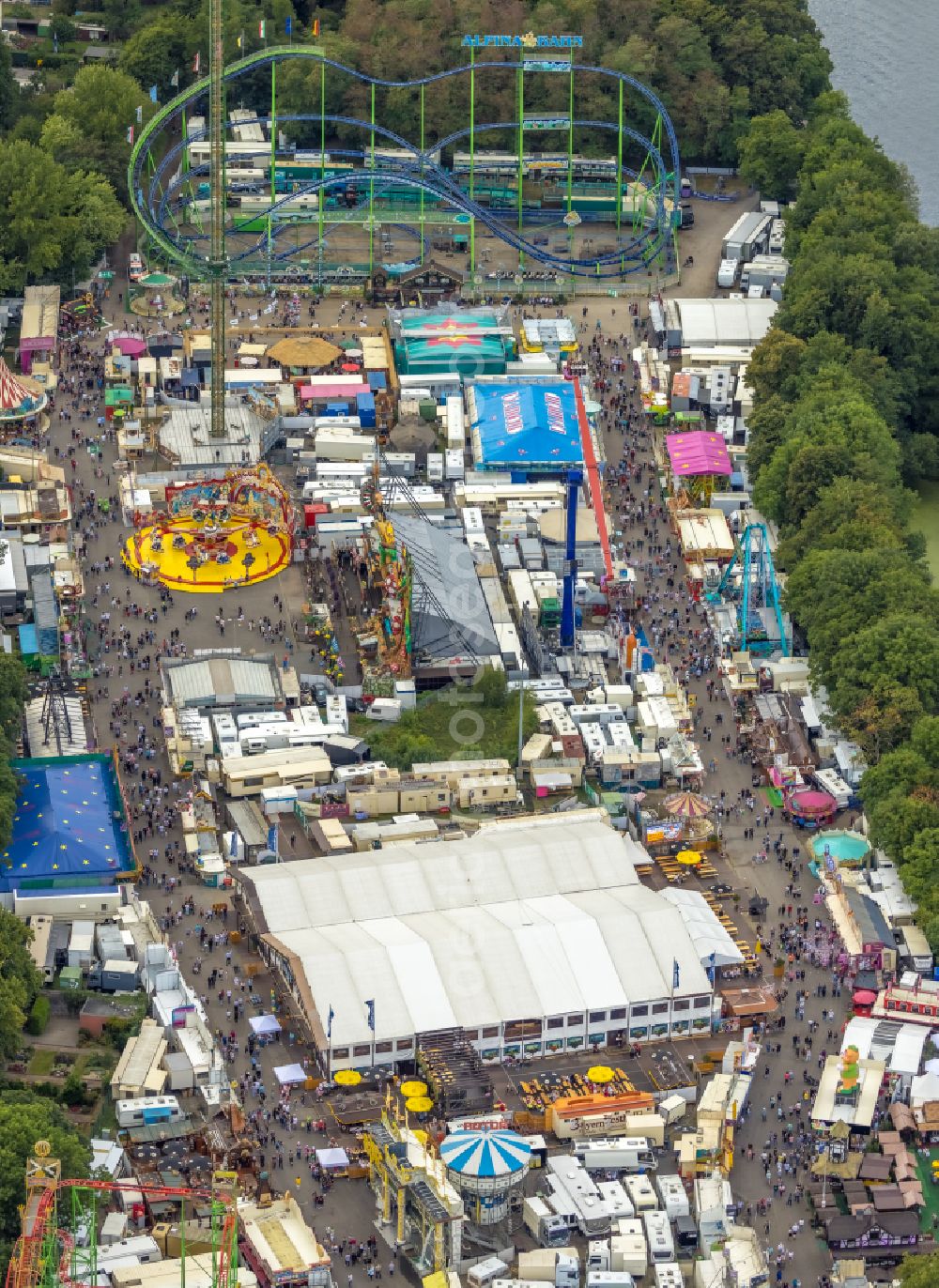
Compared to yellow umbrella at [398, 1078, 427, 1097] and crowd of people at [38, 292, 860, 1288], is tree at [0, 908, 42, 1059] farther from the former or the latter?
yellow umbrella at [398, 1078, 427, 1097]

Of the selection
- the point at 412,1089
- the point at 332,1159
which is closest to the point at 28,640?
the point at 412,1089

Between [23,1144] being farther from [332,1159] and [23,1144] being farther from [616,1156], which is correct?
[616,1156]

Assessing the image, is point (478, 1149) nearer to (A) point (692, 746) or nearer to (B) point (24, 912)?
(B) point (24, 912)

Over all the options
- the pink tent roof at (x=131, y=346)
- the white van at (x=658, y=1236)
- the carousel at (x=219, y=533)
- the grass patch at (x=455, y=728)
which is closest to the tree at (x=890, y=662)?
the grass patch at (x=455, y=728)

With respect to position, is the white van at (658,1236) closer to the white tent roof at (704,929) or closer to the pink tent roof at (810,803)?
the white tent roof at (704,929)

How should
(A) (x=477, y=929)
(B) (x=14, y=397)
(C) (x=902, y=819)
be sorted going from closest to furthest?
(A) (x=477, y=929) < (C) (x=902, y=819) < (B) (x=14, y=397)

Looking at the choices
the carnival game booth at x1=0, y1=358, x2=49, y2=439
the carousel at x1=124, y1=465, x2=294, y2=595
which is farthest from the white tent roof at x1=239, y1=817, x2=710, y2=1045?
the carnival game booth at x1=0, y1=358, x2=49, y2=439
